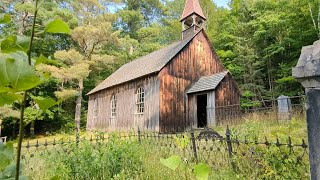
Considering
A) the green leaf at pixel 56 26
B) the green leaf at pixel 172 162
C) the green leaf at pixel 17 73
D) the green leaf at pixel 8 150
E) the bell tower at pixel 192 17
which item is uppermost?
the bell tower at pixel 192 17

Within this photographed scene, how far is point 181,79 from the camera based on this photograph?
584 inches

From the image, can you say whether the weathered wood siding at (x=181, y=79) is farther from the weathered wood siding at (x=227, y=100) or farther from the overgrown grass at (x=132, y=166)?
the overgrown grass at (x=132, y=166)

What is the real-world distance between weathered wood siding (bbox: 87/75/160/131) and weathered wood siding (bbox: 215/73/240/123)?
135 inches

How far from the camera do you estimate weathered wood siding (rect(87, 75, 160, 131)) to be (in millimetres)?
13906

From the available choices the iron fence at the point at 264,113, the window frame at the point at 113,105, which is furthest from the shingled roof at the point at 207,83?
the window frame at the point at 113,105

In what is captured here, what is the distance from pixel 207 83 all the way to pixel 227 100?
1.57 meters

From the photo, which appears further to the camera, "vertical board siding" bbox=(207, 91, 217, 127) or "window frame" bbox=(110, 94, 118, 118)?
"window frame" bbox=(110, 94, 118, 118)

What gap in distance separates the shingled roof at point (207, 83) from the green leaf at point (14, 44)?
13.3m

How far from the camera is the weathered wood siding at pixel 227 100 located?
13.3 metres

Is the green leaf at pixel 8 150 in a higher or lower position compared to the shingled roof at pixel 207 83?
lower

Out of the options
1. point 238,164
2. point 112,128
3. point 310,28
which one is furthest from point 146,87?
point 310,28

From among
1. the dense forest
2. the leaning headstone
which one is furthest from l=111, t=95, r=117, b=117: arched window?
the leaning headstone

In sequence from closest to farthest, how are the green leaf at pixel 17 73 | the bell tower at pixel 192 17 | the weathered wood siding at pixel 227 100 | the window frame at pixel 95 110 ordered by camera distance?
the green leaf at pixel 17 73 < the weathered wood siding at pixel 227 100 < the bell tower at pixel 192 17 < the window frame at pixel 95 110

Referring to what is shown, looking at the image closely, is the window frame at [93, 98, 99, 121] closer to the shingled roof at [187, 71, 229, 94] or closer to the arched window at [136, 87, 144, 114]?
the arched window at [136, 87, 144, 114]
